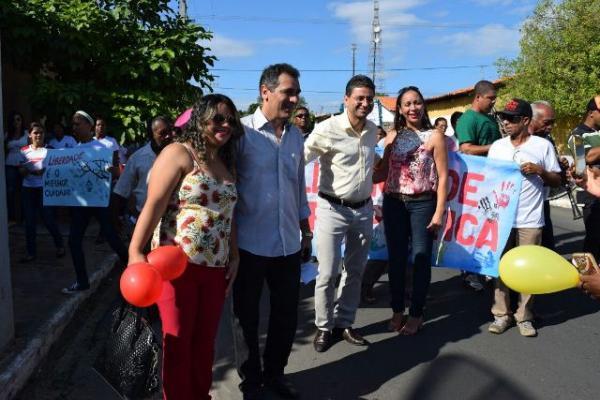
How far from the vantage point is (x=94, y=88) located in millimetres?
8734

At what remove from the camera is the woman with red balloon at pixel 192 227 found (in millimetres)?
2600

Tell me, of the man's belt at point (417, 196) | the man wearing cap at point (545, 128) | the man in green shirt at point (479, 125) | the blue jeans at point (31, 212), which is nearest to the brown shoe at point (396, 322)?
the man's belt at point (417, 196)

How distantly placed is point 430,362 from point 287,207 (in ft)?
5.51

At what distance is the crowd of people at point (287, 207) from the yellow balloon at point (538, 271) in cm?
9

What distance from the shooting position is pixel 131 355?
279 cm

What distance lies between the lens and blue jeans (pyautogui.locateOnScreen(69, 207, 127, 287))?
5129 millimetres

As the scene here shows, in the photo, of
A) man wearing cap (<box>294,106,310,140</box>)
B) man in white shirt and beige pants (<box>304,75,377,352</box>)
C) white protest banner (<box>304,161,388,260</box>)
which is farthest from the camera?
man wearing cap (<box>294,106,310,140</box>)

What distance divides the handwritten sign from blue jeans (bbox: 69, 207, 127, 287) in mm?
131

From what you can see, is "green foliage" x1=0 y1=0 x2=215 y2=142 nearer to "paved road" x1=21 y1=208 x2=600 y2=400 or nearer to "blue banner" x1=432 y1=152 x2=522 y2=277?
"paved road" x1=21 y1=208 x2=600 y2=400

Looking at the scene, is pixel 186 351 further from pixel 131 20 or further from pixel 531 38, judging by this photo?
pixel 531 38

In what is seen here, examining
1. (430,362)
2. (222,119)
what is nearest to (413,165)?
(430,362)

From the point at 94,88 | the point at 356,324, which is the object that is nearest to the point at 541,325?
the point at 356,324

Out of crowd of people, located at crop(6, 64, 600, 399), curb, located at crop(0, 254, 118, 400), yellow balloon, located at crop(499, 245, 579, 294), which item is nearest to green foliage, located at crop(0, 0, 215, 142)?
crowd of people, located at crop(6, 64, 600, 399)

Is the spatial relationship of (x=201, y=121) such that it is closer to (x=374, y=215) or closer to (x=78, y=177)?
(x=374, y=215)
